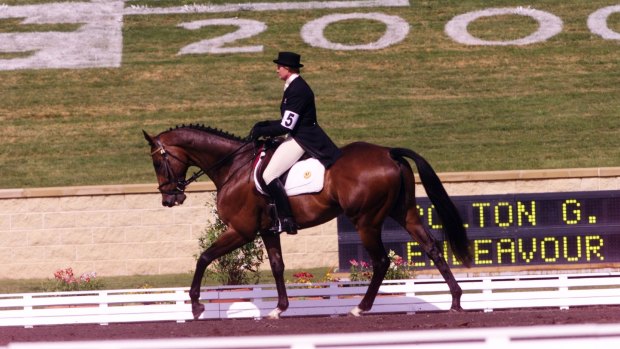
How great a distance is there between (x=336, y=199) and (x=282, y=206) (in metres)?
0.78

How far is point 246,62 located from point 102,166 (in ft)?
23.1

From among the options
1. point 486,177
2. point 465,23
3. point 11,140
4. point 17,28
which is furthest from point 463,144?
point 17,28

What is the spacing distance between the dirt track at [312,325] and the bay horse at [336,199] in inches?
18.4

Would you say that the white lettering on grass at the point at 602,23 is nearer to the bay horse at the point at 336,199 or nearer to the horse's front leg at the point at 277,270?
the bay horse at the point at 336,199

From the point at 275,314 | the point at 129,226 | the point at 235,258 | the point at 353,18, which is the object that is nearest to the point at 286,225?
the point at 275,314

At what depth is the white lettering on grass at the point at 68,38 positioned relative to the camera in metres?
34.3

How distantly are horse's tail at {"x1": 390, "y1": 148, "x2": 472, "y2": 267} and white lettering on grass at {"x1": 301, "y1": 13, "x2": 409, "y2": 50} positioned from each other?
61.6 feet

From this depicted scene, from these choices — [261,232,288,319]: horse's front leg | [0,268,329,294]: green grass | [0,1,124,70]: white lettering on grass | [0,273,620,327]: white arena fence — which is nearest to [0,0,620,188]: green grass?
[0,1,124,70]: white lettering on grass

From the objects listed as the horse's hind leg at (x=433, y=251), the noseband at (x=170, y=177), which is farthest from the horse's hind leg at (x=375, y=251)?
the noseband at (x=170, y=177)

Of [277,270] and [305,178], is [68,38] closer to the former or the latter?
[277,270]

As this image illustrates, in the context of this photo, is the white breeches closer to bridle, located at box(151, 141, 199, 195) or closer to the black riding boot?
the black riding boot

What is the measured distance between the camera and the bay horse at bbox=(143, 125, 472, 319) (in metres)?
15.7

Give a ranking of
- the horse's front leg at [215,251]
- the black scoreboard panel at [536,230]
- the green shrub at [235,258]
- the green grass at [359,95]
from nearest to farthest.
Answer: the horse's front leg at [215,251] → the green shrub at [235,258] → the black scoreboard panel at [536,230] → the green grass at [359,95]

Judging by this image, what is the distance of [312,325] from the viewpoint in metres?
15.1
